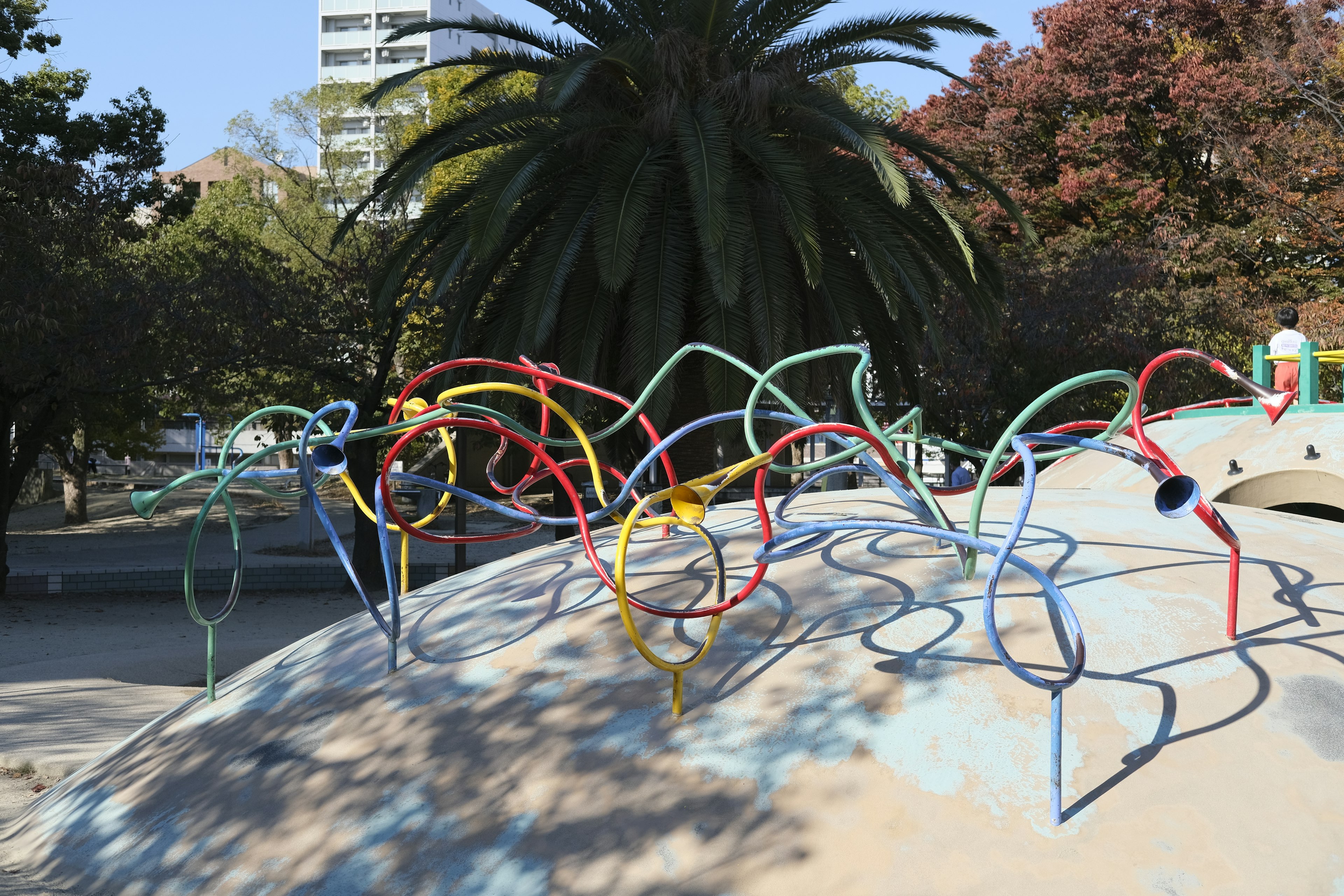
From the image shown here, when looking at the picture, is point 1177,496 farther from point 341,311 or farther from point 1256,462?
point 341,311

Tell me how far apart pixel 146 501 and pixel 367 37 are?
69087mm

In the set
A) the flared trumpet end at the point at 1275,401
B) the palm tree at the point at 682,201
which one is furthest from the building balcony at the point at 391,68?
the flared trumpet end at the point at 1275,401

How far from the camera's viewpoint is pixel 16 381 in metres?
12.1

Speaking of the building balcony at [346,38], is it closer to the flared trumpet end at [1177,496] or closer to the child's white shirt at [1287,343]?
the child's white shirt at [1287,343]

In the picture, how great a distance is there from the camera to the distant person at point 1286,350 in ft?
22.9

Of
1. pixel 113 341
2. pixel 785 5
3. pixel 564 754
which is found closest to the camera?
pixel 564 754

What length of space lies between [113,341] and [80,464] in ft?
41.9

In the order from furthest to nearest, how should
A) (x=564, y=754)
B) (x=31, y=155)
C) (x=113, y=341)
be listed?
(x=31, y=155) < (x=113, y=341) < (x=564, y=754)

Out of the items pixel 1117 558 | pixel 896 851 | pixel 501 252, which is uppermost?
pixel 501 252

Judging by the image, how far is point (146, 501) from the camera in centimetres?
360

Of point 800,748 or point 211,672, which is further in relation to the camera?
point 211,672

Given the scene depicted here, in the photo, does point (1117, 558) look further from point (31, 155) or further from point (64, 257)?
point (31, 155)

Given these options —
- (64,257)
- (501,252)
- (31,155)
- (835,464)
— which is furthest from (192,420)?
(835,464)

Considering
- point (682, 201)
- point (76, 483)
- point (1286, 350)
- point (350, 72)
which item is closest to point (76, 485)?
point (76, 483)
